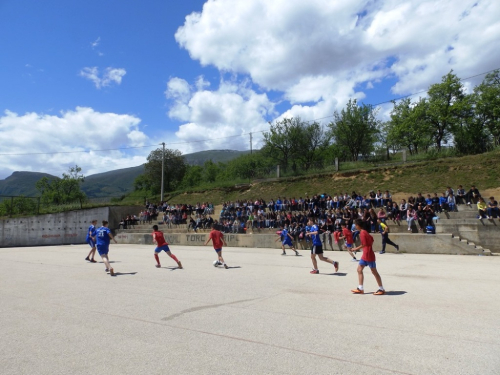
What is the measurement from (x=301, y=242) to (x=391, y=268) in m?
9.12

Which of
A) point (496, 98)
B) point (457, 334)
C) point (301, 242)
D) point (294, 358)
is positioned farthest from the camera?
point (496, 98)

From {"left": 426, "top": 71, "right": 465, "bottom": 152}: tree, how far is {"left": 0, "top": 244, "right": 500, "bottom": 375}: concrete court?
4629cm

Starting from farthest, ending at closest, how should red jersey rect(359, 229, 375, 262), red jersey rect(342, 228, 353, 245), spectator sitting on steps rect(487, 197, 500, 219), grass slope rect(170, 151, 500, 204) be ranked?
grass slope rect(170, 151, 500, 204)
spectator sitting on steps rect(487, 197, 500, 219)
red jersey rect(342, 228, 353, 245)
red jersey rect(359, 229, 375, 262)

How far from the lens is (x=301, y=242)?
2094cm

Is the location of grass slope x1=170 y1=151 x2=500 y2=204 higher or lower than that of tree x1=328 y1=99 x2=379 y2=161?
lower

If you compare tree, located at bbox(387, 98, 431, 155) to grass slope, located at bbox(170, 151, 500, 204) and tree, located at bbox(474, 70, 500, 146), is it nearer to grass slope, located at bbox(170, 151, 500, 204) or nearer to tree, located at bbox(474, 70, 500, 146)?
tree, located at bbox(474, 70, 500, 146)

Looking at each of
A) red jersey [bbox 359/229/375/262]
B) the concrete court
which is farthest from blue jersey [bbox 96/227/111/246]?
red jersey [bbox 359/229/375/262]

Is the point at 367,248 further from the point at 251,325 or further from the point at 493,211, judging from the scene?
the point at 493,211

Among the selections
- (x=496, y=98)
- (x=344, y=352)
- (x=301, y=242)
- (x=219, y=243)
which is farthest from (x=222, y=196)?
(x=496, y=98)

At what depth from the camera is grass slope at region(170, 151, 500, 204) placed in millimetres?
27234

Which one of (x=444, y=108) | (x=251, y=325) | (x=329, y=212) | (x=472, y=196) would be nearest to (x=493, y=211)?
(x=472, y=196)

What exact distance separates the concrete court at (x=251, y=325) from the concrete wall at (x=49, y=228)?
22.4m

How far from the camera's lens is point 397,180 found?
102ft

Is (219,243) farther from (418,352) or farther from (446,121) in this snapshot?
(446,121)
